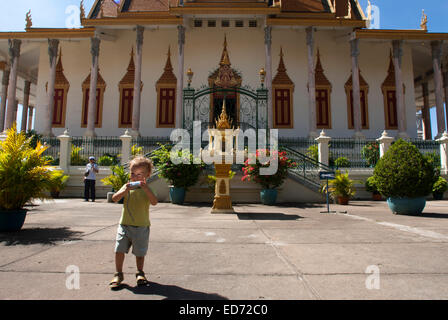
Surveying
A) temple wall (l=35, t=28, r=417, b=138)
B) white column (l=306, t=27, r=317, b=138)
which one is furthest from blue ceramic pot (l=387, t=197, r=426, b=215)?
temple wall (l=35, t=28, r=417, b=138)

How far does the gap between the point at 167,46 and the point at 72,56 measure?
21.6ft

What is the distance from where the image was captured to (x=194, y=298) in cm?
209

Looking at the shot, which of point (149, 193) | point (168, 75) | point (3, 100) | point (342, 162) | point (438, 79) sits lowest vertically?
point (149, 193)

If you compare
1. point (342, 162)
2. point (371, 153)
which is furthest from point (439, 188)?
point (342, 162)

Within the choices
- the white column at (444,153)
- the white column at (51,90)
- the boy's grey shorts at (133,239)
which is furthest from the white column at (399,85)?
the white column at (51,90)

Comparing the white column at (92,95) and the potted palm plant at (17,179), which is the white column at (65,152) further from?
the potted palm plant at (17,179)

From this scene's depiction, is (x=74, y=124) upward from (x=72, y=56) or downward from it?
downward

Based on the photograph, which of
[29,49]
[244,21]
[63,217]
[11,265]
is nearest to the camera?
[11,265]

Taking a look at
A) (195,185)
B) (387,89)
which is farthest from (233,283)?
(387,89)

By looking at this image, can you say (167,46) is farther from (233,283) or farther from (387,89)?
(233,283)

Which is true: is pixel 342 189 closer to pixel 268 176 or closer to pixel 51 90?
pixel 268 176

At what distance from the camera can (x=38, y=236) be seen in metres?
4.29

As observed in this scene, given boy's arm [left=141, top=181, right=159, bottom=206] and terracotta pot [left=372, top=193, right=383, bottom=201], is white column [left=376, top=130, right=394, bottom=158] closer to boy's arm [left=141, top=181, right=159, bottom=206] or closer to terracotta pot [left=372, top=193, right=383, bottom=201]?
terracotta pot [left=372, top=193, right=383, bottom=201]

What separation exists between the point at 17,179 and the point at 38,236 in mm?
976
